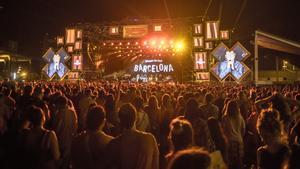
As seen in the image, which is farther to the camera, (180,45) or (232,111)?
(180,45)

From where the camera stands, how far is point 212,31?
86.9 feet

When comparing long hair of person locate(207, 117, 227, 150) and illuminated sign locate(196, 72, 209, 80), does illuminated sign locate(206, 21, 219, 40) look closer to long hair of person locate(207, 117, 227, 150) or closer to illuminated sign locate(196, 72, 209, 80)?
illuminated sign locate(196, 72, 209, 80)

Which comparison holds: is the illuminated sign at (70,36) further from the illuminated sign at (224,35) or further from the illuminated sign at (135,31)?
the illuminated sign at (224,35)

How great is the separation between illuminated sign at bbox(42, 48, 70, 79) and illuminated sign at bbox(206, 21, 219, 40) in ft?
38.5

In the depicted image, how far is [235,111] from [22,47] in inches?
2145

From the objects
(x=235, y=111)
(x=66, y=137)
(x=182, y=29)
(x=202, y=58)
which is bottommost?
(x=66, y=137)

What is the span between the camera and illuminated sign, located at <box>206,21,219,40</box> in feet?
86.6

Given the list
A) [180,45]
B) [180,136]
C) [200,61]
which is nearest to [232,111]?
[180,136]

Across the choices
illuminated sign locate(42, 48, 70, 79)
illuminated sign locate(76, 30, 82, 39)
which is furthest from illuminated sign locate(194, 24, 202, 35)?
illuminated sign locate(42, 48, 70, 79)

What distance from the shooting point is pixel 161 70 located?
171 ft

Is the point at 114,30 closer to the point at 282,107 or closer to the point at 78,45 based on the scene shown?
the point at 78,45

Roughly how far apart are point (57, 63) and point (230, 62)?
9.43 m

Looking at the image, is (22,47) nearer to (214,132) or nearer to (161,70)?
(161,70)

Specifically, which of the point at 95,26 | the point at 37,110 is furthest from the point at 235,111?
the point at 95,26
